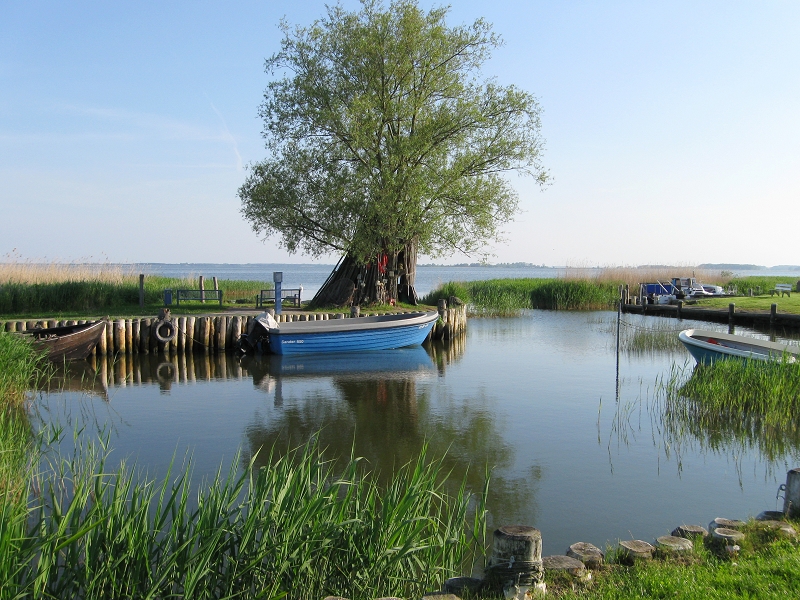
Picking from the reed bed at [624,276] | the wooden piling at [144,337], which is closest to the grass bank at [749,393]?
the wooden piling at [144,337]

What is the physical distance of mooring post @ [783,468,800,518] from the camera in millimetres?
5602

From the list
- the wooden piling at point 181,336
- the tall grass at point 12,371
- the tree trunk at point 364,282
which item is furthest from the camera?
the tree trunk at point 364,282

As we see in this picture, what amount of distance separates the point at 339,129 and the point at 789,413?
16.2 m

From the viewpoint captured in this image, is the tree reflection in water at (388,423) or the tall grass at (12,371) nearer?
the tree reflection in water at (388,423)

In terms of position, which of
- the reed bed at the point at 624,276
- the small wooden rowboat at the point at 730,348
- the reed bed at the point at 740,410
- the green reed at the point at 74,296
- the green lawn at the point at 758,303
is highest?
the reed bed at the point at 624,276

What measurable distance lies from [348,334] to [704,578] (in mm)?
14563

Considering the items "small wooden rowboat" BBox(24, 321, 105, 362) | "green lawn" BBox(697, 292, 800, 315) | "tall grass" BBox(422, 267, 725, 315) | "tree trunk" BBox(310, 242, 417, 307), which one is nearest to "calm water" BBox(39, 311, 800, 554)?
"small wooden rowboat" BBox(24, 321, 105, 362)

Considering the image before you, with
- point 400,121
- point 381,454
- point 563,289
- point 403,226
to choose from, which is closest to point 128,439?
point 381,454

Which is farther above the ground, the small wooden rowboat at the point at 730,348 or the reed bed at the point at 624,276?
the reed bed at the point at 624,276

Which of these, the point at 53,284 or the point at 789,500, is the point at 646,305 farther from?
the point at 789,500

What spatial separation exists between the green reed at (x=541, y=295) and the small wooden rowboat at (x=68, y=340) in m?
17.2

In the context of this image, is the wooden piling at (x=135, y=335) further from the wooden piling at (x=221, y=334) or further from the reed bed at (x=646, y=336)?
the reed bed at (x=646, y=336)

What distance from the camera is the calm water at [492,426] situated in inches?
285

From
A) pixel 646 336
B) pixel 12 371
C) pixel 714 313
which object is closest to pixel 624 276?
pixel 714 313
